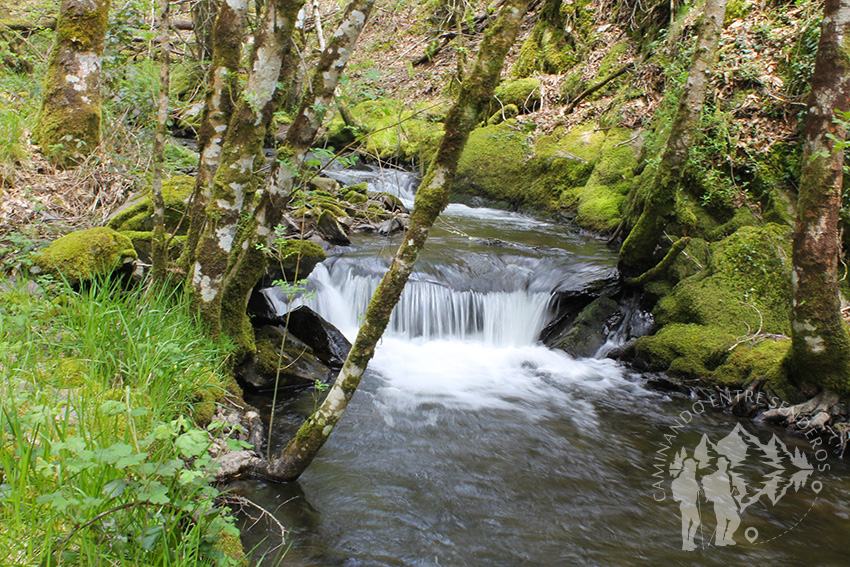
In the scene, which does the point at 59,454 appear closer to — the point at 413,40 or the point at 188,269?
the point at 188,269

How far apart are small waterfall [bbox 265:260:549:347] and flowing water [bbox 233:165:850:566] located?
0.02 metres

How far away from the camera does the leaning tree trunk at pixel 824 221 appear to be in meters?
4.38

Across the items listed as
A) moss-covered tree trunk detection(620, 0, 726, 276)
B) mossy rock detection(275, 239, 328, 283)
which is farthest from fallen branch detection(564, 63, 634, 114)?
mossy rock detection(275, 239, 328, 283)

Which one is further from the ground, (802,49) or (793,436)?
(802,49)

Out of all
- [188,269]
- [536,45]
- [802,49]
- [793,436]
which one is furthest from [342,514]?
[536,45]

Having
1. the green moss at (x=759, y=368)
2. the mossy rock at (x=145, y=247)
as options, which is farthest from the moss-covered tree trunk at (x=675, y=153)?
the mossy rock at (x=145, y=247)

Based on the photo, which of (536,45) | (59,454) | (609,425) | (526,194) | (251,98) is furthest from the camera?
(536,45)

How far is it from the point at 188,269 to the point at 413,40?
44.3ft

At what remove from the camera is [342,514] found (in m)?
3.74

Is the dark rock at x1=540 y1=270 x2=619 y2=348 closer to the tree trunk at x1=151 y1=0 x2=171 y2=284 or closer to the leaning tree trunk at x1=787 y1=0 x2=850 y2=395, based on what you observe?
the leaning tree trunk at x1=787 y1=0 x2=850 y2=395

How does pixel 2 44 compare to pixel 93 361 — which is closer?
pixel 93 361

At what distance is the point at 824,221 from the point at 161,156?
550 centimetres

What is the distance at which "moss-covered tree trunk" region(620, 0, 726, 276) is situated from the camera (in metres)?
6.27

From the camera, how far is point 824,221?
4.50 metres
